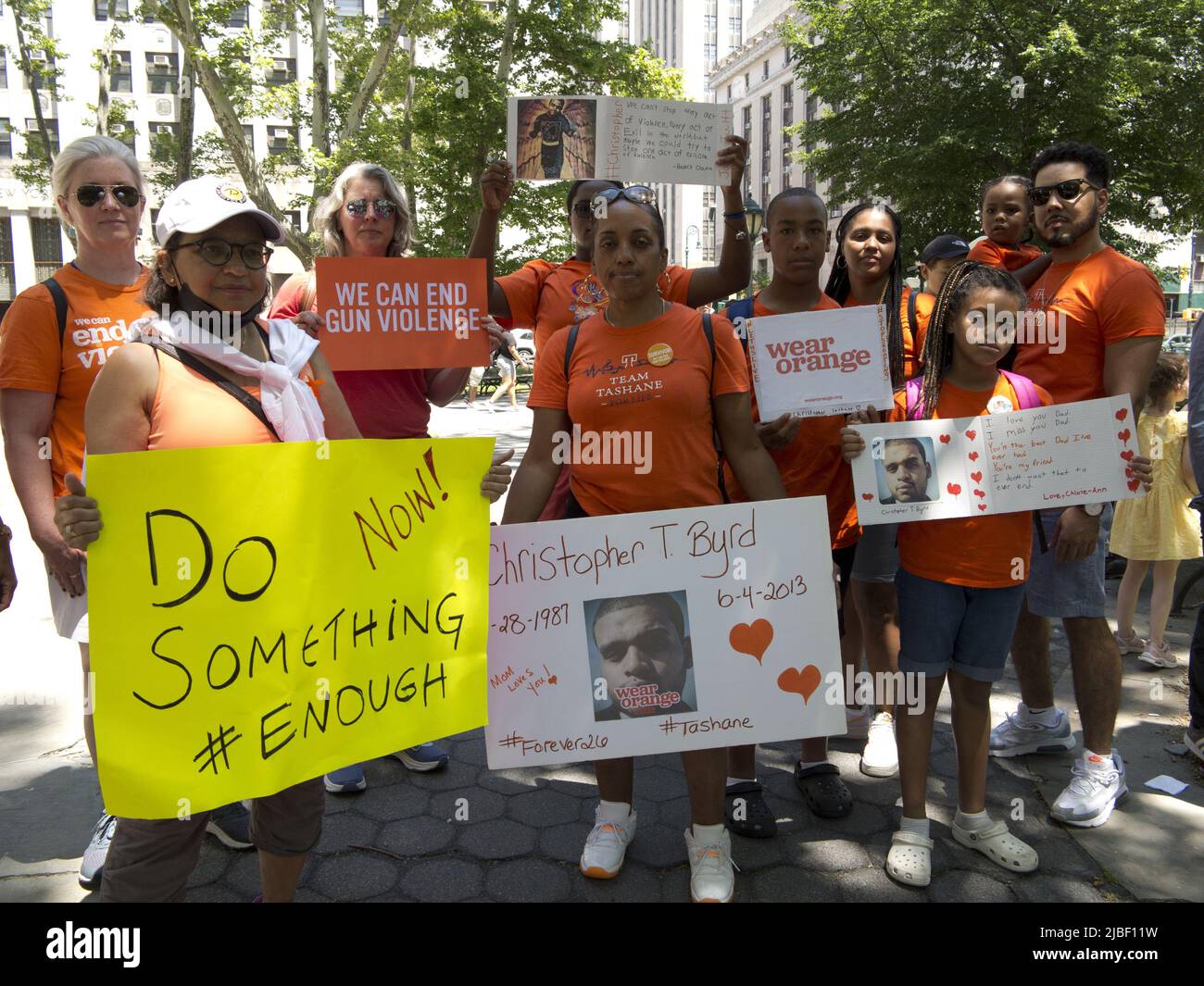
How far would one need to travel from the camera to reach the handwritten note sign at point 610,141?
3393mm

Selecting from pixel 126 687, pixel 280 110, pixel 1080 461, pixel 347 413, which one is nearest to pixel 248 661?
pixel 126 687

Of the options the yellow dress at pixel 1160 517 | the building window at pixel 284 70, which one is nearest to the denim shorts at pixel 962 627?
the yellow dress at pixel 1160 517

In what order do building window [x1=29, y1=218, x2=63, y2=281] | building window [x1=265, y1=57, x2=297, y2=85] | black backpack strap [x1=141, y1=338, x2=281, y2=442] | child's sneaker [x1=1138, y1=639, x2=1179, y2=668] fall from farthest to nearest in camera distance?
building window [x1=265, y1=57, x2=297, y2=85], building window [x1=29, y1=218, x2=63, y2=281], child's sneaker [x1=1138, y1=639, x2=1179, y2=668], black backpack strap [x1=141, y1=338, x2=281, y2=442]

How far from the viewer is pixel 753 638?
2.65 metres

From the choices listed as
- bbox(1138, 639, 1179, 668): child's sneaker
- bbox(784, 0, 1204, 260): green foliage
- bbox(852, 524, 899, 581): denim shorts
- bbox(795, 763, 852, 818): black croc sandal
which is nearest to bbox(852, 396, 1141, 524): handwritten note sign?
bbox(852, 524, 899, 581): denim shorts

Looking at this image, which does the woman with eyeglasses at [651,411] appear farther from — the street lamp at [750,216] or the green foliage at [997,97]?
the green foliage at [997,97]

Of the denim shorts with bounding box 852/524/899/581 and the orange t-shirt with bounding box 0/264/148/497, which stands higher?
the orange t-shirt with bounding box 0/264/148/497

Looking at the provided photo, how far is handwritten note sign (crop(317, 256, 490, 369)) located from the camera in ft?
10.5

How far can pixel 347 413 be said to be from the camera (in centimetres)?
264

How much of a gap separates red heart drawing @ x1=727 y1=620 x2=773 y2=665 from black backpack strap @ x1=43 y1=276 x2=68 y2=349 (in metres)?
2.20

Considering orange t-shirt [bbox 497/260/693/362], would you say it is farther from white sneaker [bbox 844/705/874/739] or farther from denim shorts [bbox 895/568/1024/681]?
white sneaker [bbox 844/705/874/739]

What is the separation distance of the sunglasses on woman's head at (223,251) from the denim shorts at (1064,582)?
270 cm
